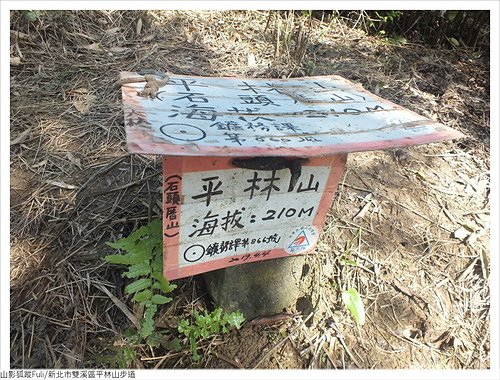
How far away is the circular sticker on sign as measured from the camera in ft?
6.19

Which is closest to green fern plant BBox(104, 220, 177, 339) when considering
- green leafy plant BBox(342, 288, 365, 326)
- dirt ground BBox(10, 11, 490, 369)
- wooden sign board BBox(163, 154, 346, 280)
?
wooden sign board BBox(163, 154, 346, 280)

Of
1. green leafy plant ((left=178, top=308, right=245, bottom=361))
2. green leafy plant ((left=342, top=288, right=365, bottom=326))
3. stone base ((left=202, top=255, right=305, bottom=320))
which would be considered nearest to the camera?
green leafy plant ((left=178, top=308, right=245, bottom=361))

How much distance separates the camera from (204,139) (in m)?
1.27

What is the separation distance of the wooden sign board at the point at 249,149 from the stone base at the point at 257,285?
0.12 metres

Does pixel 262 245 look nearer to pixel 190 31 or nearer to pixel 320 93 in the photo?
pixel 320 93

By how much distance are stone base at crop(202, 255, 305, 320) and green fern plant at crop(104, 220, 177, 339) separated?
30 cm

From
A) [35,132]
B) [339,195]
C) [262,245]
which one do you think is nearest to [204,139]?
[262,245]

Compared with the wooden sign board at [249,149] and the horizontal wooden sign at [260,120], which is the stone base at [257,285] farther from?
the horizontal wooden sign at [260,120]

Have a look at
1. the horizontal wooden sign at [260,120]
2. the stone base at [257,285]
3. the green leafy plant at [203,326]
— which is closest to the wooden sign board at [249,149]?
the horizontal wooden sign at [260,120]

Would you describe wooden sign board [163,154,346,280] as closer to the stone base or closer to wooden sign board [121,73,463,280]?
wooden sign board [121,73,463,280]

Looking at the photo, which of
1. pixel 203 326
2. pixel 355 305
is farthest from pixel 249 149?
pixel 355 305

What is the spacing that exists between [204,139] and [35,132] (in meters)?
1.75

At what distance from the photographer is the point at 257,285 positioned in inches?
80.6

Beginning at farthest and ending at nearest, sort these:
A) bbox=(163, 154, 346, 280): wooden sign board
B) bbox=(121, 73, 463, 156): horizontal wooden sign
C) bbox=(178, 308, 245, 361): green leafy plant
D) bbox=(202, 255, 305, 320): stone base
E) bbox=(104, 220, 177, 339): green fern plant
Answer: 1. bbox=(202, 255, 305, 320): stone base
2. bbox=(178, 308, 245, 361): green leafy plant
3. bbox=(104, 220, 177, 339): green fern plant
4. bbox=(163, 154, 346, 280): wooden sign board
5. bbox=(121, 73, 463, 156): horizontal wooden sign
